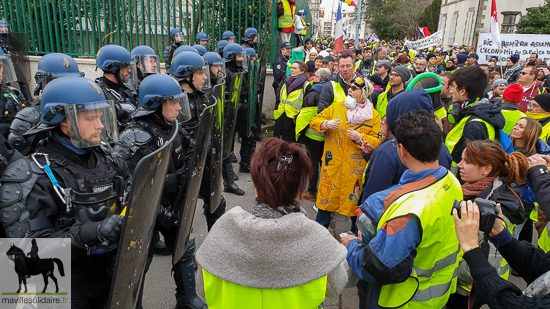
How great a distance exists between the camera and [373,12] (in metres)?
48.8

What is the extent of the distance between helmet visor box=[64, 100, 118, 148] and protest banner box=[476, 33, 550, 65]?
1132 cm

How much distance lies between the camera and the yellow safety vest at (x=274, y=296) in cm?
135

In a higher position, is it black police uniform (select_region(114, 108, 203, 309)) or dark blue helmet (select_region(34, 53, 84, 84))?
dark blue helmet (select_region(34, 53, 84, 84))

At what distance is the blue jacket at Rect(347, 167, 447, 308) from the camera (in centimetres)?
160

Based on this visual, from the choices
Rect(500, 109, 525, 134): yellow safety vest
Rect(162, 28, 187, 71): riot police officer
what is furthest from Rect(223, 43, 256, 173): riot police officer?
Rect(500, 109, 525, 134): yellow safety vest

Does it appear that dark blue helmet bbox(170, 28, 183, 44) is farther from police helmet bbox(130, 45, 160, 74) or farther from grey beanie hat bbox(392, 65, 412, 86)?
grey beanie hat bbox(392, 65, 412, 86)

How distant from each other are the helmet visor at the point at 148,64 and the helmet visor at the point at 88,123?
3.48 metres

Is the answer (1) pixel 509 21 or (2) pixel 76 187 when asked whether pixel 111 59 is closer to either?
(2) pixel 76 187

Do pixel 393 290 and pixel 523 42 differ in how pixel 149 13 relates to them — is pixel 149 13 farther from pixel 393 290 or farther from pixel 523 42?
pixel 523 42

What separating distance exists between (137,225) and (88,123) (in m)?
0.71

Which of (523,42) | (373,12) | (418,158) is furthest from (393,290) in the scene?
(373,12)

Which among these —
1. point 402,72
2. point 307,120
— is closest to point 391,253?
point 307,120

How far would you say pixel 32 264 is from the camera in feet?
6.05

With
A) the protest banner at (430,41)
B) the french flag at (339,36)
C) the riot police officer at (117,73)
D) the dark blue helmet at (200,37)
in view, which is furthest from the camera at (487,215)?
the protest banner at (430,41)
